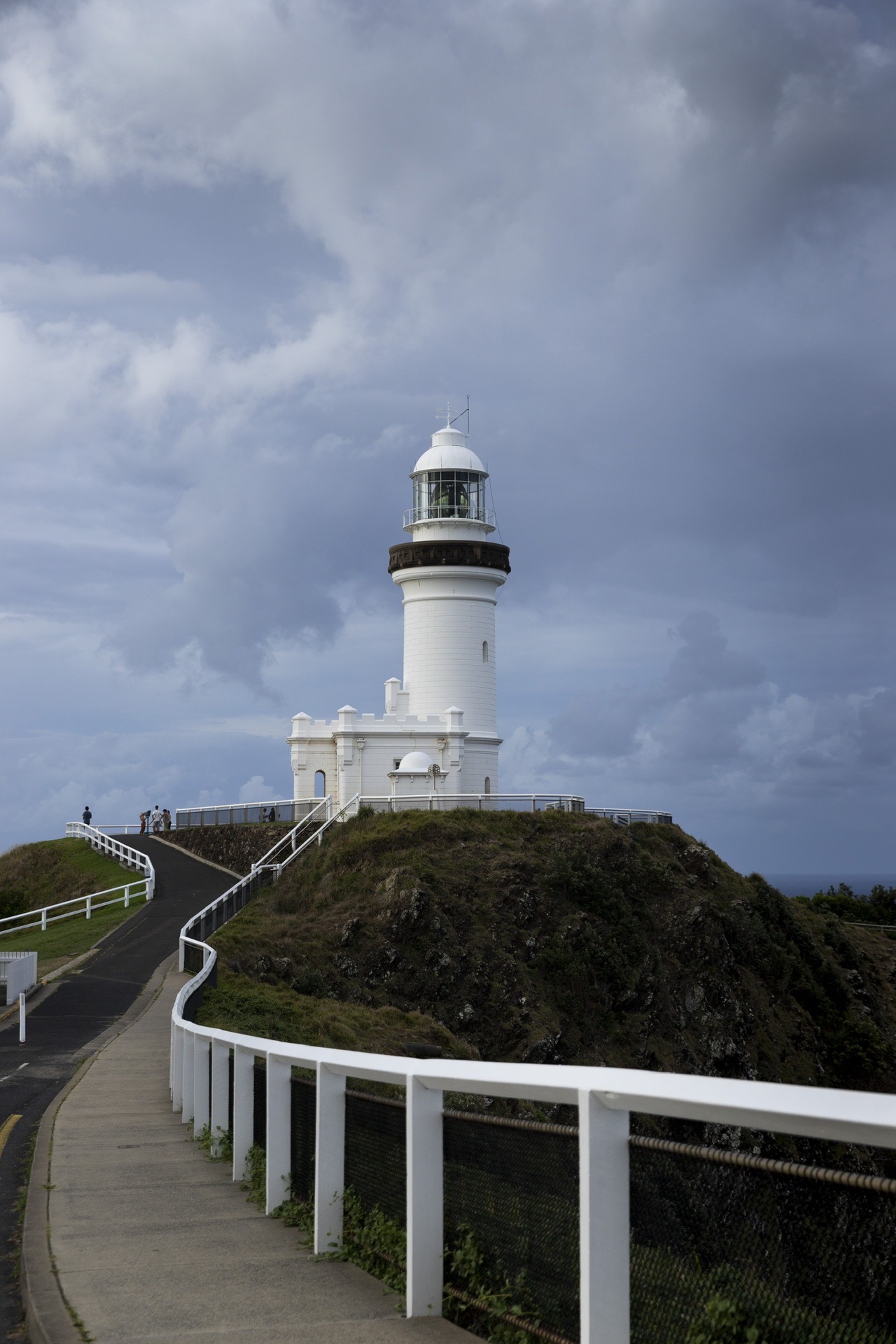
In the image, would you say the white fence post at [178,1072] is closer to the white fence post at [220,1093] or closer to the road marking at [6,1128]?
the road marking at [6,1128]

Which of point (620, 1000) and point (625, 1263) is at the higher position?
point (625, 1263)

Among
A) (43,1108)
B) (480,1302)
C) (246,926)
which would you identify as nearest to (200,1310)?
(480,1302)

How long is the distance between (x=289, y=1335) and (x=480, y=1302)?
975mm

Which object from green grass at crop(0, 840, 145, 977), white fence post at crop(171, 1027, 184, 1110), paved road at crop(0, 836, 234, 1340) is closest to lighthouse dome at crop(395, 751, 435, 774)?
paved road at crop(0, 836, 234, 1340)

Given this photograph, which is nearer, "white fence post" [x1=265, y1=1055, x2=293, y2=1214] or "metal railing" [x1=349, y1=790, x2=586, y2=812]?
"white fence post" [x1=265, y1=1055, x2=293, y2=1214]

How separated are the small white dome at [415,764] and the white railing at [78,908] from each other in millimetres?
11982

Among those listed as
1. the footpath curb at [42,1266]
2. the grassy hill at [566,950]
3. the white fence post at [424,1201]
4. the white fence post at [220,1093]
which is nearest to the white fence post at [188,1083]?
the footpath curb at [42,1266]

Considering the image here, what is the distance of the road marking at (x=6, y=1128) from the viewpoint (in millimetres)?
12469

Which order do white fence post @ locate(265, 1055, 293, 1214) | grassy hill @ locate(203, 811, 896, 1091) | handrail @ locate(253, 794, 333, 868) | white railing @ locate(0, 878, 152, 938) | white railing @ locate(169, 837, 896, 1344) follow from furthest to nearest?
handrail @ locate(253, 794, 333, 868) < white railing @ locate(0, 878, 152, 938) < grassy hill @ locate(203, 811, 896, 1091) < white fence post @ locate(265, 1055, 293, 1214) < white railing @ locate(169, 837, 896, 1344)

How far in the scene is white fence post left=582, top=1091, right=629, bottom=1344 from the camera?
4.34 m

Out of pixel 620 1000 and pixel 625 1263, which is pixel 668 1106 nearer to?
pixel 625 1263

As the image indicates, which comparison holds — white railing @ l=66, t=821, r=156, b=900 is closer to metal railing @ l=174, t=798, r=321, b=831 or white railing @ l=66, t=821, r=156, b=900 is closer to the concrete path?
metal railing @ l=174, t=798, r=321, b=831

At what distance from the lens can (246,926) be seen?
35.4 m

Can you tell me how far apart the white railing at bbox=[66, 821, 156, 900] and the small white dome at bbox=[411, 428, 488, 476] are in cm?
2077
